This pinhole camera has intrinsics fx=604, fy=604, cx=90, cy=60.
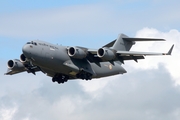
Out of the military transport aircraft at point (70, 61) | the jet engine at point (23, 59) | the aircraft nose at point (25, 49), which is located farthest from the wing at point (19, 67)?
the aircraft nose at point (25, 49)

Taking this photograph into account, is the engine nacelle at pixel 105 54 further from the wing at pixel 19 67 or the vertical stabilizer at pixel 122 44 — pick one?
the wing at pixel 19 67

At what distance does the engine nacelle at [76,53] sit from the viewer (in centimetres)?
3906

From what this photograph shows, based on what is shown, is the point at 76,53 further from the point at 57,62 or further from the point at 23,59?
the point at 23,59

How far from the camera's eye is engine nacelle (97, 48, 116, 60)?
38750mm

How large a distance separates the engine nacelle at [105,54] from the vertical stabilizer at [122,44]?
4489mm

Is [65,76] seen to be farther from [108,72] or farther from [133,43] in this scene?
[133,43]

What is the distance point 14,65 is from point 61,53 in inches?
198

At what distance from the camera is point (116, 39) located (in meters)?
44.1

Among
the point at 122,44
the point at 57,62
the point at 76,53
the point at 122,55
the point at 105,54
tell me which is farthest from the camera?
the point at 122,44

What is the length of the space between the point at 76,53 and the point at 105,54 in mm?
1893

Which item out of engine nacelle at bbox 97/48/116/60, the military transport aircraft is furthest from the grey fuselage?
engine nacelle at bbox 97/48/116/60

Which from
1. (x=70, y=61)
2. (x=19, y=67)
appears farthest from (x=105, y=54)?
(x=19, y=67)

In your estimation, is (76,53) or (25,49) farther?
(76,53)

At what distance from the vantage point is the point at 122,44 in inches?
1735
